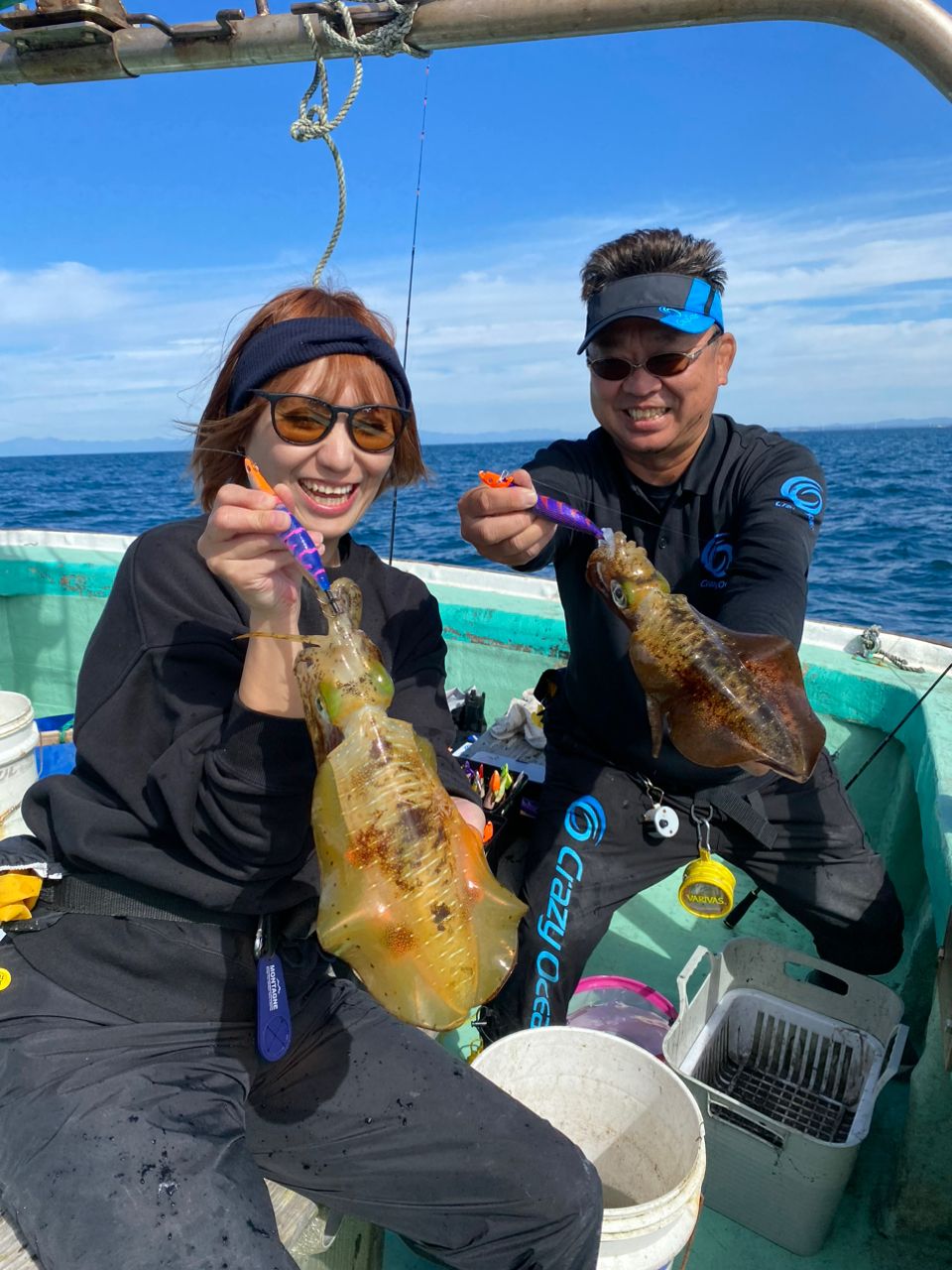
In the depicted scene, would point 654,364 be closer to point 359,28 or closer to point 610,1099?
point 359,28

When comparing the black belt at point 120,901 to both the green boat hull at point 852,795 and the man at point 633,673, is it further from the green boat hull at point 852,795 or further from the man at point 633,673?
the man at point 633,673

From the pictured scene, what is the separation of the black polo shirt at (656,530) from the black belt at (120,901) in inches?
81.5

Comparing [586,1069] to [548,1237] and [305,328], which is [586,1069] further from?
[305,328]

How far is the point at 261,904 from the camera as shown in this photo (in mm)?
2373

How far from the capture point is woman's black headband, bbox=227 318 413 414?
8.86ft

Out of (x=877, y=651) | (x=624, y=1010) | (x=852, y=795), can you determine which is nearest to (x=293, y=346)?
(x=624, y=1010)

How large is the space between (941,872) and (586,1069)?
5.77 feet

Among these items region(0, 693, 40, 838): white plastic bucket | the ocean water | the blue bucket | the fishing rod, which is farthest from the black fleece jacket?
the fishing rod

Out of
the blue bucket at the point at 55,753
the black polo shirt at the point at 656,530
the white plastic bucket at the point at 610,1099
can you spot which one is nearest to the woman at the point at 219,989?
the white plastic bucket at the point at 610,1099

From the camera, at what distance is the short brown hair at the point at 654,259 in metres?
3.96

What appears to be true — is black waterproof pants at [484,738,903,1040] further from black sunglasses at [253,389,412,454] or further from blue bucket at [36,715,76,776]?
blue bucket at [36,715,76,776]

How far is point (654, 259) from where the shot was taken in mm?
3973

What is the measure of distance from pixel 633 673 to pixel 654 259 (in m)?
2.04

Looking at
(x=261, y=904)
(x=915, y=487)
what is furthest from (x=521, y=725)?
(x=915, y=487)
